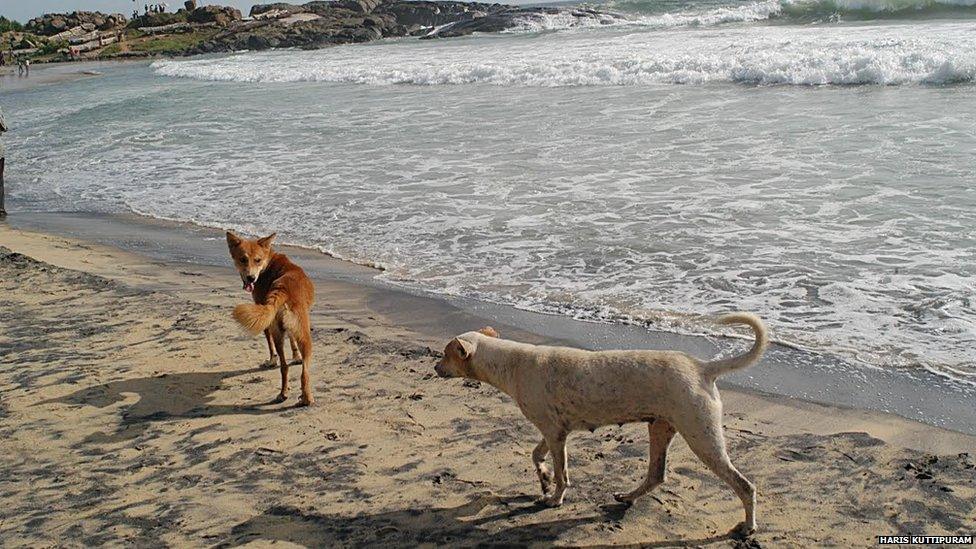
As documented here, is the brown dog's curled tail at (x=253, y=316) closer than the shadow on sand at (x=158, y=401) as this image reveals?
Yes

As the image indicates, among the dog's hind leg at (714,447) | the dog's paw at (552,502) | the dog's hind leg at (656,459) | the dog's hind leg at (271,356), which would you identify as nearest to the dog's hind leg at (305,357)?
the dog's hind leg at (271,356)

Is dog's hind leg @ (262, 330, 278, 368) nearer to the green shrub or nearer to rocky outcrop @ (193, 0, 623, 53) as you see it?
rocky outcrop @ (193, 0, 623, 53)

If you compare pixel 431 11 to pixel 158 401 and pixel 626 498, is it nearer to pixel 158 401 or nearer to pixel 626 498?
pixel 158 401

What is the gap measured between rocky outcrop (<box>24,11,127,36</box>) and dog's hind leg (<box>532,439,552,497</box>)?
76393 mm

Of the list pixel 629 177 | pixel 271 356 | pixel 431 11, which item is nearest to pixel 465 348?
pixel 271 356

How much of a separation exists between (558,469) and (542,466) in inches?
8.0

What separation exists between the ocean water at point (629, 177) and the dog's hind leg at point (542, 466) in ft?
8.99

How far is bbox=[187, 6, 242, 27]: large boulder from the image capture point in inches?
2763

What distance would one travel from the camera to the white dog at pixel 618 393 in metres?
3.85

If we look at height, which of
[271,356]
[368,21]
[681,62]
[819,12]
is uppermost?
[368,21]

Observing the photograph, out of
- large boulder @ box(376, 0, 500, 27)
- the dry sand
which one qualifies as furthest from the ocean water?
large boulder @ box(376, 0, 500, 27)

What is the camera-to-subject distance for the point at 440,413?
538 centimetres

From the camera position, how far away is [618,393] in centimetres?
402

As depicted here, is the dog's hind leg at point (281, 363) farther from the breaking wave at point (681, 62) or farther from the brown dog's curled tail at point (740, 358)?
the breaking wave at point (681, 62)
